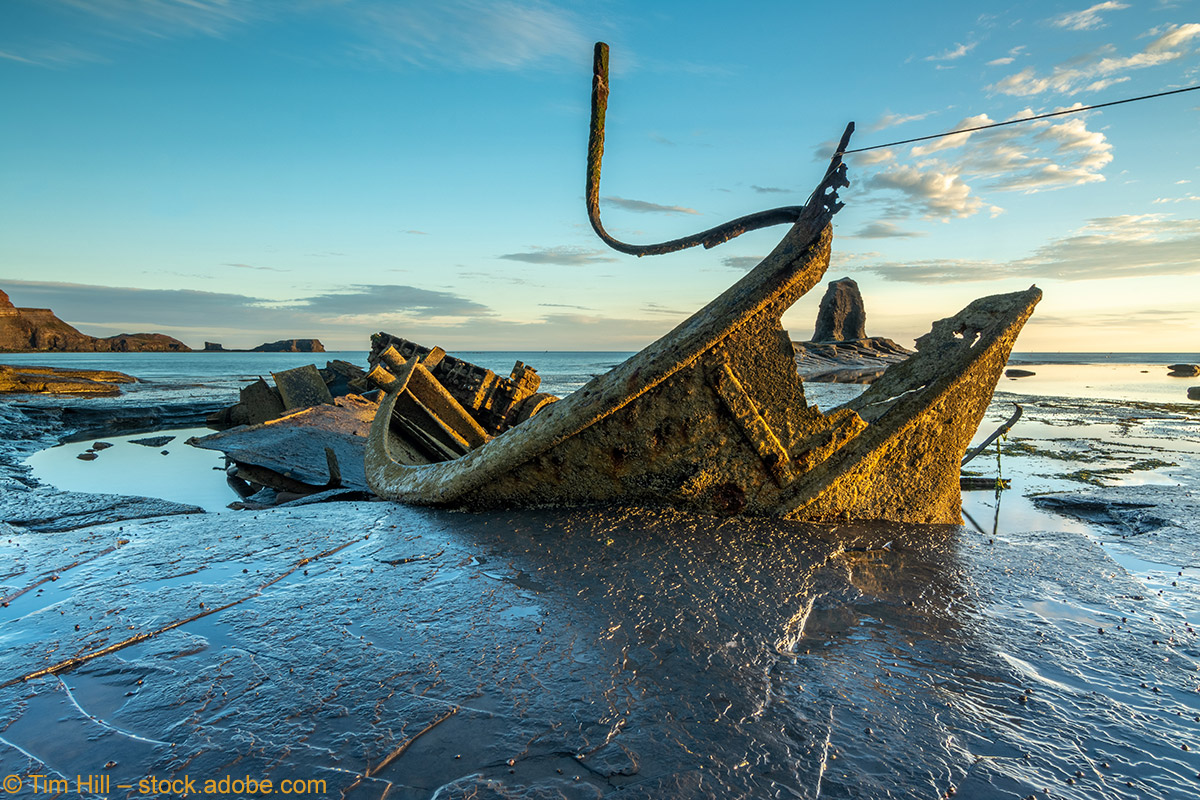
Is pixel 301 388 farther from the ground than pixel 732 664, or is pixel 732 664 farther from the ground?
pixel 301 388

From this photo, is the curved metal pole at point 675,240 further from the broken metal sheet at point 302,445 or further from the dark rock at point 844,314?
the dark rock at point 844,314

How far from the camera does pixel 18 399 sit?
16.6 m

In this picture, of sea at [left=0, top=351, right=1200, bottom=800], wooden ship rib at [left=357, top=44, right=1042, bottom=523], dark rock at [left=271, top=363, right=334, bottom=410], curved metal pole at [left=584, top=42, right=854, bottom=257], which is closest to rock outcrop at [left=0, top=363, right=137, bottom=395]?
dark rock at [left=271, top=363, right=334, bottom=410]

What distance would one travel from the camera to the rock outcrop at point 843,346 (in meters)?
35.5

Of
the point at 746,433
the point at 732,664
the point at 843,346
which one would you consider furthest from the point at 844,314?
the point at 732,664

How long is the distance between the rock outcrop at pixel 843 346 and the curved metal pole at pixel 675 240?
93.0ft

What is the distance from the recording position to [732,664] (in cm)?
212

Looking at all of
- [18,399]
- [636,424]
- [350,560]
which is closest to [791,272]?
[636,424]

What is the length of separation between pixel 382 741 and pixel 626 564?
1.56m

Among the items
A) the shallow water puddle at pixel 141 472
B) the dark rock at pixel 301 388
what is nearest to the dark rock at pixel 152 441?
the shallow water puddle at pixel 141 472

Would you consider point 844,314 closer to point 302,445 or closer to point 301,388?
point 301,388

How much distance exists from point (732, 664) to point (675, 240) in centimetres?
296

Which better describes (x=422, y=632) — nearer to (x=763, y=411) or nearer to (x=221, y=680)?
(x=221, y=680)

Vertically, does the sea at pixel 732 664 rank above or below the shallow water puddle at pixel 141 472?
above
